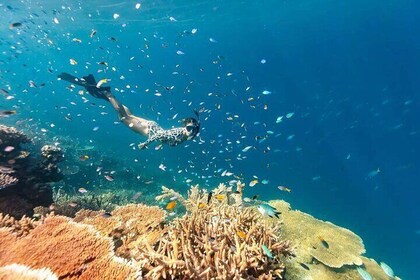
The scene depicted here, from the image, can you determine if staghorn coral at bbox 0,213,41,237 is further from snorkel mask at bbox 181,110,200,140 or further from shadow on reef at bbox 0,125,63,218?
snorkel mask at bbox 181,110,200,140

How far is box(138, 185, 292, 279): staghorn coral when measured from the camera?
3398mm

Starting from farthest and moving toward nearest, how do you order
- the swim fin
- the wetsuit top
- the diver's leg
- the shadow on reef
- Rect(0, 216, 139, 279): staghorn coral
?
the swim fin → the diver's leg → the wetsuit top → the shadow on reef → Rect(0, 216, 139, 279): staghorn coral

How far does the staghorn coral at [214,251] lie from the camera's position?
3.40 m

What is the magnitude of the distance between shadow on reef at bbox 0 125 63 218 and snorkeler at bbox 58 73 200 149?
122 inches

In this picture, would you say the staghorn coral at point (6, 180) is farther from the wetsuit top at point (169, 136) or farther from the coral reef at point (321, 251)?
the coral reef at point (321, 251)

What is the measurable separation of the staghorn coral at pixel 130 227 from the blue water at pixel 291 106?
6975 mm

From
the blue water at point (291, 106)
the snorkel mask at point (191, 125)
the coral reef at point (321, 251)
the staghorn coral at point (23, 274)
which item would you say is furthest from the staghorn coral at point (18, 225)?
the blue water at point (291, 106)

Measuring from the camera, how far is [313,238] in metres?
7.48

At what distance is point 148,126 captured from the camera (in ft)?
38.3

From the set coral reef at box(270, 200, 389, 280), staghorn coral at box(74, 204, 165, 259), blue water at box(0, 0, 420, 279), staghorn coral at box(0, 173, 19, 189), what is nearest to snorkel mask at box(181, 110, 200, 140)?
blue water at box(0, 0, 420, 279)

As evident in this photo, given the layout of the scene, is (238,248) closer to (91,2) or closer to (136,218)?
(136,218)

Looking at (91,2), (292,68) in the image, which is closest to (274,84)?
(292,68)

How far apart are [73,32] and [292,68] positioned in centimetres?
11759

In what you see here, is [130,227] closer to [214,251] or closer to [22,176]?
[214,251]
